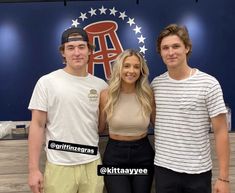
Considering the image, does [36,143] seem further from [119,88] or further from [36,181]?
[119,88]

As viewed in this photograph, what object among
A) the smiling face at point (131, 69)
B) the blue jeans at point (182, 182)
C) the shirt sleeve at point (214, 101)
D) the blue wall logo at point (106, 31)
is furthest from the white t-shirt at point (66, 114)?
the blue wall logo at point (106, 31)

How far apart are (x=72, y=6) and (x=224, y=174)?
381cm

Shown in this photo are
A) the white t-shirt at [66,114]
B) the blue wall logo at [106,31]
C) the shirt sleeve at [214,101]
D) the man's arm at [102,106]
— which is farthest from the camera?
the blue wall logo at [106,31]

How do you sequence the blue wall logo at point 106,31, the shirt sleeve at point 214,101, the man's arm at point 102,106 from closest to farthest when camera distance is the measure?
the shirt sleeve at point 214,101
the man's arm at point 102,106
the blue wall logo at point 106,31

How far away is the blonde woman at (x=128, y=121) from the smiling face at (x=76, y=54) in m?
0.19

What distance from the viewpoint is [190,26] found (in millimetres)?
5219

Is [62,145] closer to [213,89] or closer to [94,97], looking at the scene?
[94,97]

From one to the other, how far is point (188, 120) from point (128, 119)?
0.32 meters

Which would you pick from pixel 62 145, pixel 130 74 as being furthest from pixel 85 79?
pixel 62 145

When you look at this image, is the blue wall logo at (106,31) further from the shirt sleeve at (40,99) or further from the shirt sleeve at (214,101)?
the shirt sleeve at (214,101)

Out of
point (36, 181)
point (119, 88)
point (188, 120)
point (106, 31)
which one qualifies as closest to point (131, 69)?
point (119, 88)

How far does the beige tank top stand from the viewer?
199 cm

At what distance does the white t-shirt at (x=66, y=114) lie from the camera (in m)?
1.93

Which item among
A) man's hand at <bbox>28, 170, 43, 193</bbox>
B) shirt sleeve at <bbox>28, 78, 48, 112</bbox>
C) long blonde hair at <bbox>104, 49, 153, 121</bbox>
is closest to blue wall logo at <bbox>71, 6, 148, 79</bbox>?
long blonde hair at <bbox>104, 49, 153, 121</bbox>
